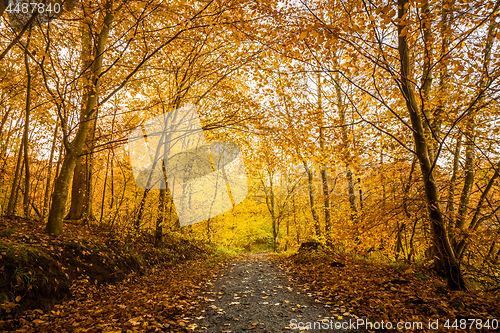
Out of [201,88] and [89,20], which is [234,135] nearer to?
[201,88]

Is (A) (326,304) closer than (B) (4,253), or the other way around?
(B) (4,253)

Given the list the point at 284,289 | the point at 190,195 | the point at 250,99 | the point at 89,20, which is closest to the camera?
the point at 89,20

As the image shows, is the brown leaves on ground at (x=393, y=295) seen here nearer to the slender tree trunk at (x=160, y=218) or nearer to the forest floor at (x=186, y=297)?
the forest floor at (x=186, y=297)

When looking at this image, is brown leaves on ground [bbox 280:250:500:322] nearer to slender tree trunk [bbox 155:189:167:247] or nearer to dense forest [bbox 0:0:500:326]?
dense forest [bbox 0:0:500:326]

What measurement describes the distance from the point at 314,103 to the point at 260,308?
7.39 m

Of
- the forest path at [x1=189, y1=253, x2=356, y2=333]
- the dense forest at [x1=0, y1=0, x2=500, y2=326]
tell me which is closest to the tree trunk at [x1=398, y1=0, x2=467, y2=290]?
the dense forest at [x1=0, y1=0, x2=500, y2=326]

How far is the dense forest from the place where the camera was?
4.53m

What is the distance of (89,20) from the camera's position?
504cm

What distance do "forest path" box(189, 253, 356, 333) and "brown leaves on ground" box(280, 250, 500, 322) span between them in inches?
17.1

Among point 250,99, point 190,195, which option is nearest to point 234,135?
point 250,99

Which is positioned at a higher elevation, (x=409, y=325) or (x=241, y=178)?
(x=241, y=178)

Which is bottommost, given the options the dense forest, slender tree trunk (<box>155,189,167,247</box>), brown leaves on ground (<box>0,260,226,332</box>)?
Result: brown leaves on ground (<box>0,260,226,332</box>)

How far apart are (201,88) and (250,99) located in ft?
10.5

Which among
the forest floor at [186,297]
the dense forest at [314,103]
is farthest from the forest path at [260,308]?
the dense forest at [314,103]
